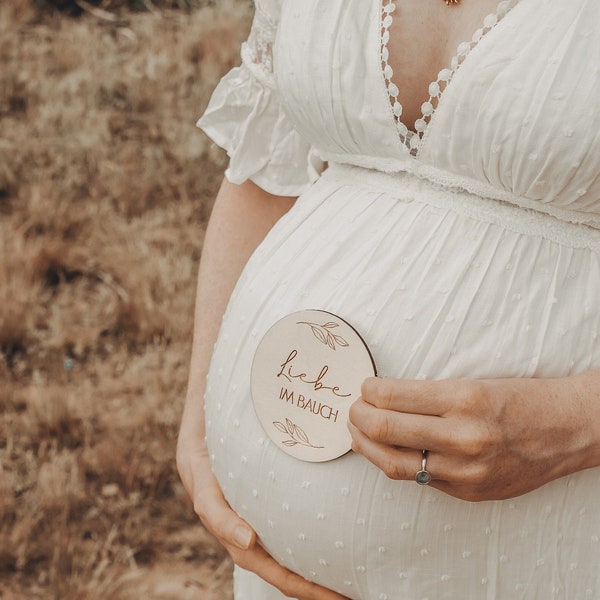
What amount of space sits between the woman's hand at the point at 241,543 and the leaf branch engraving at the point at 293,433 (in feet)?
0.53

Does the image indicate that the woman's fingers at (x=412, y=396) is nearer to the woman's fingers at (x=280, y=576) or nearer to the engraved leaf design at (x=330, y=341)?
the engraved leaf design at (x=330, y=341)

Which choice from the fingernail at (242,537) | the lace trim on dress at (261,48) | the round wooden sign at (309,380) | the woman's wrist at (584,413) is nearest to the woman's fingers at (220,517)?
the fingernail at (242,537)

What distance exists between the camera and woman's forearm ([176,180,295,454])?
4.23 ft

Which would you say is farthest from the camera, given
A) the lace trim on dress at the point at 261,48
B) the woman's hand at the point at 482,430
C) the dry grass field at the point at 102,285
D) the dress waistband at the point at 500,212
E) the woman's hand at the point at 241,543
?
the dry grass field at the point at 102,285

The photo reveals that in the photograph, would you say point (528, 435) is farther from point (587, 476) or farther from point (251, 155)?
point (251, 155)

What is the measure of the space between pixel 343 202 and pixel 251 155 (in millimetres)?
316

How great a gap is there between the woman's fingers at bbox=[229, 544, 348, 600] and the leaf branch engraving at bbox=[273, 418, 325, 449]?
19cm

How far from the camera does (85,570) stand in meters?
2.31

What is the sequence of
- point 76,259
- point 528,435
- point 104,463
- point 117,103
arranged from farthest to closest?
point 117,103
point 76,259
point 104,463
point 528,435

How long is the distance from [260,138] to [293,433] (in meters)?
0.55

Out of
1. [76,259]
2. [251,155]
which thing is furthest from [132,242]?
[251,155]

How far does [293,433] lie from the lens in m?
0.93

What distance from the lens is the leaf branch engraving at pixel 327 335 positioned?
90cm

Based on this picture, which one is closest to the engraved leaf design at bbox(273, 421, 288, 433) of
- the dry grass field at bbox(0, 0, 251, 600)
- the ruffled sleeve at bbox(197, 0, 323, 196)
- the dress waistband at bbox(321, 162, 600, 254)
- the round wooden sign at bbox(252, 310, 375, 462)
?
the round wooden sign at bbox(252, 310, 375, 462)
